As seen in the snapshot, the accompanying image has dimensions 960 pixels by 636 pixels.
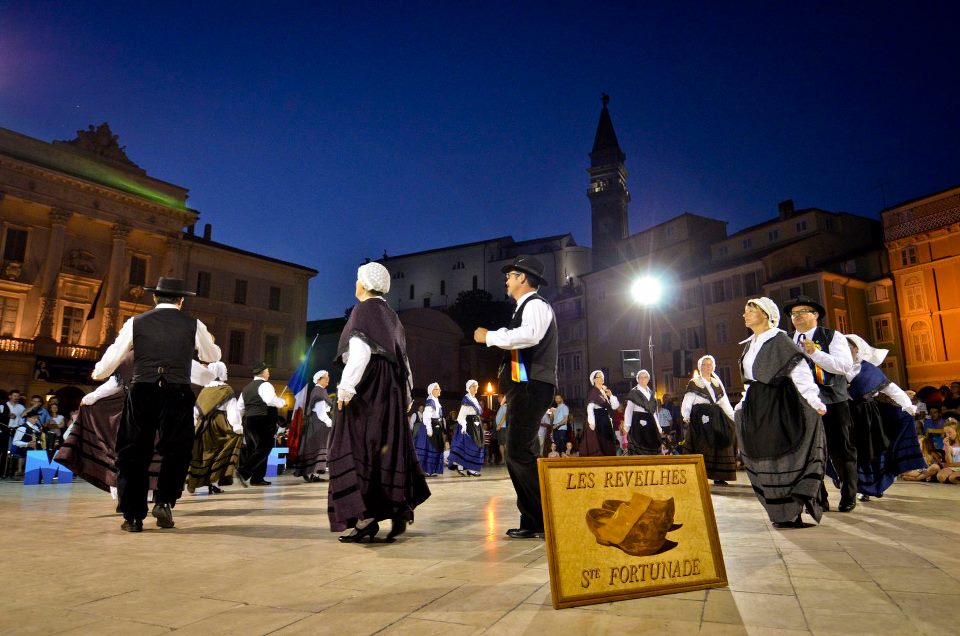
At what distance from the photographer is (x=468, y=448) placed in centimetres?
1445

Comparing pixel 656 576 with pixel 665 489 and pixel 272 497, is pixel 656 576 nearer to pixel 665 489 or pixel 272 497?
pixel 665 489

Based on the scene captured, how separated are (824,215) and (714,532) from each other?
40.1m

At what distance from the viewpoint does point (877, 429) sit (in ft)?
24.1

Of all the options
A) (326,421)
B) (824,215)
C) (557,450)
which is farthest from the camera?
(824,215)

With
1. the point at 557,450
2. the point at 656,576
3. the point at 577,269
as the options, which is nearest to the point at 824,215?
the point at 557,450

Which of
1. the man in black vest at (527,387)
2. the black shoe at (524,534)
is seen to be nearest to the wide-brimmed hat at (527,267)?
the man in black vest at (527,387)

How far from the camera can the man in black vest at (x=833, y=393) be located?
640cm

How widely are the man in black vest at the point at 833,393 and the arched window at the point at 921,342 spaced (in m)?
32.6

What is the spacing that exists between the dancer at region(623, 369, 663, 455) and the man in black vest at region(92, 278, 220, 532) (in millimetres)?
8225

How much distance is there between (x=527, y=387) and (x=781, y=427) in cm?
249

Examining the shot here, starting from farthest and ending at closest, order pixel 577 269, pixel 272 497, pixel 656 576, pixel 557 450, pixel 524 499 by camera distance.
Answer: pixel 577 269 < pixel 557 450 < pixel 272 497 < pixel 524 499 < pixel 656 576

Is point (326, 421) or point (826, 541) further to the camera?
point (326, 421)

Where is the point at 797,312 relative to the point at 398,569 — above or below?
above

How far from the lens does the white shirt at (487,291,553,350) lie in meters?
4.71
